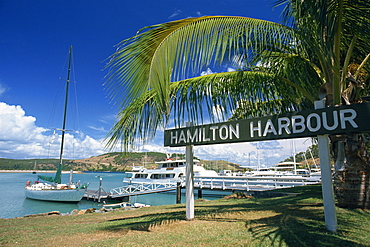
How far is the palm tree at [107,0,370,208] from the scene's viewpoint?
3484 millimetres

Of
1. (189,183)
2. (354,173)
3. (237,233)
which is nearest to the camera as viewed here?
(237,233)

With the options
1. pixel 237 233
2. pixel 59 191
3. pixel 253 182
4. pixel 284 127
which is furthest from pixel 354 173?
pixel 59 191

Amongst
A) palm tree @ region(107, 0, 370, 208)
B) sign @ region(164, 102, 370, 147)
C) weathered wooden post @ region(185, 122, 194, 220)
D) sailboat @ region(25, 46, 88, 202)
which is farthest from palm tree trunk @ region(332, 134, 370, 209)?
sailboat @ region(25, 46, 88, 202)

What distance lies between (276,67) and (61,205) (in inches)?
927

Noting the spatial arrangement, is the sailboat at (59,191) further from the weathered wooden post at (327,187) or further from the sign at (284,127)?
the weathered wooden post at (327,187)

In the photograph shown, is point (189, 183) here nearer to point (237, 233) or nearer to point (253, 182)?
point (237, 233)

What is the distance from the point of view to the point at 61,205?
22859 mm

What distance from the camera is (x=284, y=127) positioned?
4230mm

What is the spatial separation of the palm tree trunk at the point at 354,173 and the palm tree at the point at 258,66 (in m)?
0.02

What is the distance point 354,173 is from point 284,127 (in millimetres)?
2362

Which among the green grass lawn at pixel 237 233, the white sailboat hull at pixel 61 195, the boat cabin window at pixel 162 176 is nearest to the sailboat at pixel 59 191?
the white sailboat hull at pixel 61 195

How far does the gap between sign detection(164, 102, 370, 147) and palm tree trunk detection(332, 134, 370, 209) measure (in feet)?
6.43

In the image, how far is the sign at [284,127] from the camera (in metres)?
3.58

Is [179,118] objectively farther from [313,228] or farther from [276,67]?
[313,228]
